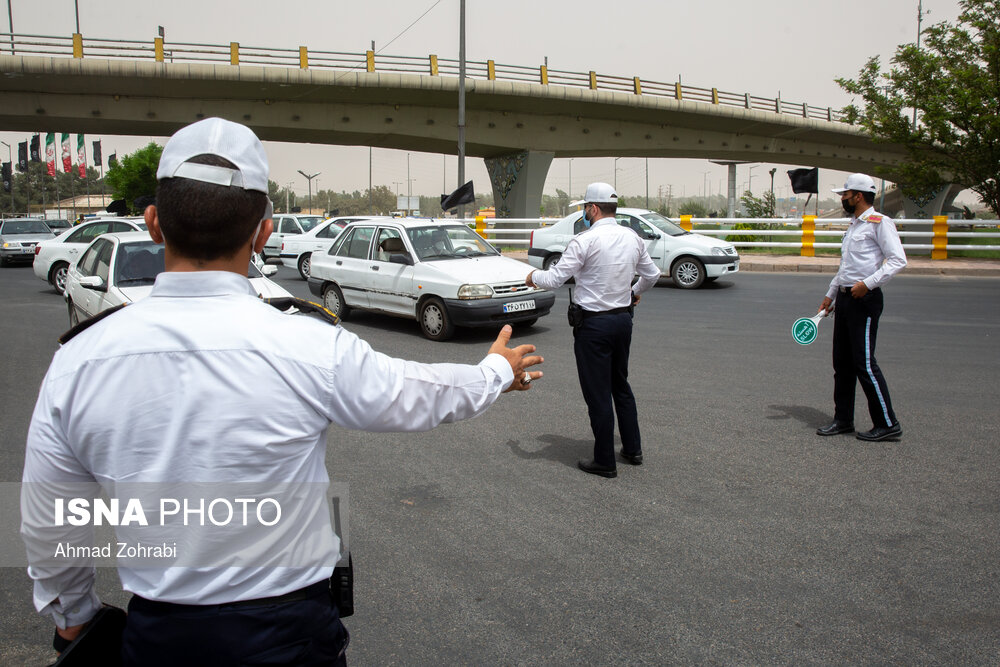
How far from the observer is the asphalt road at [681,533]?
3.07 metres

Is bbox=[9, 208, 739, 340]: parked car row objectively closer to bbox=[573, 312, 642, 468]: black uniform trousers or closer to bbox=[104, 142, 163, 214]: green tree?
bbox=[573, 312, 642, 468]: black uniform trousers

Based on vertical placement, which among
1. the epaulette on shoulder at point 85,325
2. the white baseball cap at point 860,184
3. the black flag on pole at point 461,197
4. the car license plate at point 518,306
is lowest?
the car license plate at point 518,306

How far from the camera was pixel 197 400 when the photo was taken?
4.69 ft

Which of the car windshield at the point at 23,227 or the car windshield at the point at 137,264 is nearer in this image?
the car windshield at the point at 137,264

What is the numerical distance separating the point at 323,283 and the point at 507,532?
8.84 metres

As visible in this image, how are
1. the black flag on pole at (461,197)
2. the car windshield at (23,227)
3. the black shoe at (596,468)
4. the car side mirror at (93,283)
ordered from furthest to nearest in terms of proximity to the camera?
the car windshield at (23,227), the black flag on pole at (461,197), the car side mirror at (93,283), the black shoe at (596,468)

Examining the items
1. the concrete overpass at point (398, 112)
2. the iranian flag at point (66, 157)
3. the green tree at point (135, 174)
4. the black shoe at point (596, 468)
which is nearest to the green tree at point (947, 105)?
the concrete overpass at point (398, 112)

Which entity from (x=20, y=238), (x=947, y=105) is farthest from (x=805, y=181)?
(x=20, y=238)

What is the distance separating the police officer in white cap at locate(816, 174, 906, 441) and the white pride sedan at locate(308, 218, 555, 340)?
5029 millimetres

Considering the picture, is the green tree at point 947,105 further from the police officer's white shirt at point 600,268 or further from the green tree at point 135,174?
the green tree at point 135,174

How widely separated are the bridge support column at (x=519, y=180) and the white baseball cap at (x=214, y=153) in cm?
3451

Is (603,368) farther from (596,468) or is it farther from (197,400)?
(197,400)

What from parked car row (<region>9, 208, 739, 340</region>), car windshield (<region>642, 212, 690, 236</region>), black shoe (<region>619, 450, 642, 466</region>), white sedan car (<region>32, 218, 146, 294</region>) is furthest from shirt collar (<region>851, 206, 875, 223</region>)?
white sedan car (<region>32, 218, 146, 294</region>)

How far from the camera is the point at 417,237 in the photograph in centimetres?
1109
